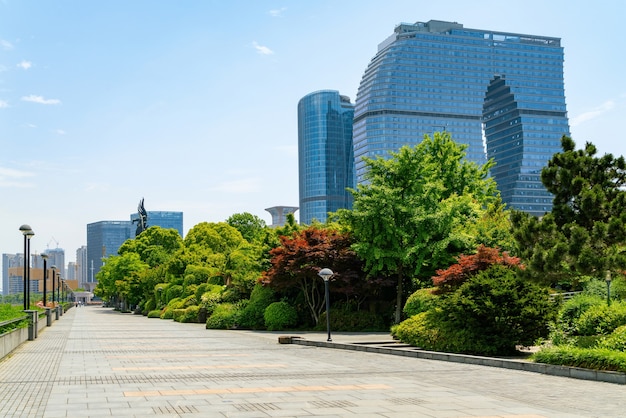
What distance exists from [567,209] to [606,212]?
0.96 m

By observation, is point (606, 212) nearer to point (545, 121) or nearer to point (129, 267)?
point (129, 267)

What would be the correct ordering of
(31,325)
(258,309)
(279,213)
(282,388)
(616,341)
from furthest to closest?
(279,213)
(258,309)
(31,325)
(616,341)
(282,388)

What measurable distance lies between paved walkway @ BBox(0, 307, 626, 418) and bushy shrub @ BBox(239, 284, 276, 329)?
14.8m

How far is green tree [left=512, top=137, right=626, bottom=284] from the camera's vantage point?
53.0 ft

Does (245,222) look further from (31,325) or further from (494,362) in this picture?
(494,362)

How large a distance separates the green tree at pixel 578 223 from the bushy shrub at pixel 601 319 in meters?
0.86

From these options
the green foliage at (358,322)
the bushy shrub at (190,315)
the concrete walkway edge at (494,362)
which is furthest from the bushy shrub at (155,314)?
the concrete walkway edge at (494,362)

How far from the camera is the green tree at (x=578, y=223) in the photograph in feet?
53.0

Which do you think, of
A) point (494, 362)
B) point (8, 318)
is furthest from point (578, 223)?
point (8, 318)

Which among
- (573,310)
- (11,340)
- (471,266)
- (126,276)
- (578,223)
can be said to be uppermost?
(578,223)

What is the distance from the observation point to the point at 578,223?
17.4 meters

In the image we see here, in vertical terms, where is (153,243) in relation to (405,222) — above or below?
above

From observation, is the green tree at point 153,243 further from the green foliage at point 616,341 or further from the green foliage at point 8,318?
the green foliage at point 616,341

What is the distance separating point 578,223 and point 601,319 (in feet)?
8.51
